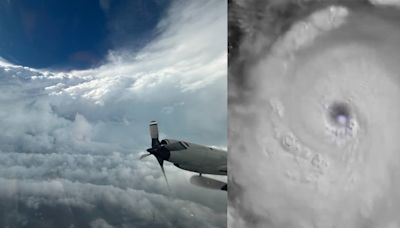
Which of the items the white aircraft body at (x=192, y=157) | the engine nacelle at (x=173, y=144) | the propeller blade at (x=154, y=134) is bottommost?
the white aircraft body at (x=192, y=157)

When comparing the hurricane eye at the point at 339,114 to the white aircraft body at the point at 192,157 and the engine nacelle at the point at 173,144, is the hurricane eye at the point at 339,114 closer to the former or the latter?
the white aircraft body at the point at 192,157

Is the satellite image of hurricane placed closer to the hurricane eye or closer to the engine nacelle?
the hurricane eye

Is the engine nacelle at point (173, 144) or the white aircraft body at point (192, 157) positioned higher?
the engine nacelle at point (173, 144)

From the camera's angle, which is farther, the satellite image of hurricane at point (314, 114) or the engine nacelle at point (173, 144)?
the engine nacelle at point (173, 144)

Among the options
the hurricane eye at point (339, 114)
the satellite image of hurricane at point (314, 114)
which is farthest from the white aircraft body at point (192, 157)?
the hurricane eye at point (339, 114)

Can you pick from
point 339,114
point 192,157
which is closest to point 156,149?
point 192,157

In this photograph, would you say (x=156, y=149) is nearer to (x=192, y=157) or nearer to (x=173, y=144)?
(x=173, y=144)

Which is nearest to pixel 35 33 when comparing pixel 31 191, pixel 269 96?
pixel 31 191

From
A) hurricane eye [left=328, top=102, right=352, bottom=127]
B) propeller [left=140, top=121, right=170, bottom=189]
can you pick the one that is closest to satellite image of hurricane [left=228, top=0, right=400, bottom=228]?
hurricane eye [left=328, top=102, right=352, bottom=127]
